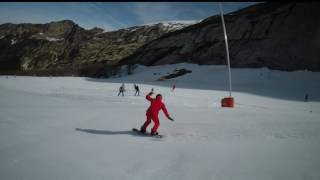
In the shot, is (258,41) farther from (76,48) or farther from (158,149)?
(76,48)

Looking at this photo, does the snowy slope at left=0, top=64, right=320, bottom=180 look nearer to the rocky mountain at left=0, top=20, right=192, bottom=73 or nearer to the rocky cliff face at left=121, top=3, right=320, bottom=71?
the rocky cliff face at left=121, top=3, right=320, bottom=71

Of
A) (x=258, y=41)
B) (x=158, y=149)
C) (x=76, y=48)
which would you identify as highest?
(x=76, y=48)

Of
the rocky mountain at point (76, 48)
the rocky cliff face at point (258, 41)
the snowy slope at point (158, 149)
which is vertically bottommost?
the snowy slope at point (158, 149)

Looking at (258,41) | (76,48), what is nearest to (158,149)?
(258,41)

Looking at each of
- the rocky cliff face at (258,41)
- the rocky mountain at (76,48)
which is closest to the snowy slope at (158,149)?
the rocky cliff face at (258,41)

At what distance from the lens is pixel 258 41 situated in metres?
64.6

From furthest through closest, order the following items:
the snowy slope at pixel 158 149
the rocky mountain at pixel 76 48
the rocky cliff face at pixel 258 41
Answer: the rocky mountain at pixel 76 48, the rocky cliff face at pixel 258 41, the snowy slope at pixel 158 149

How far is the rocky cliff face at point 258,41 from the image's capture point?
56.7m

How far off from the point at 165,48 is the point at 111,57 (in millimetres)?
45177

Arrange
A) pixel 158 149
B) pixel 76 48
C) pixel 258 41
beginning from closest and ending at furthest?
pixel 158 149, pixel 258 41, pixel 76 48

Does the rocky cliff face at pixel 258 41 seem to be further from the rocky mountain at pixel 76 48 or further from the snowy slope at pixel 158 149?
the rocky mountain at pixel 76 48

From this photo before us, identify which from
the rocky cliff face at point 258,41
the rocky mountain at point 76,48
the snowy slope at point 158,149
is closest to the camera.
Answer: the snowy slope at point 158,149

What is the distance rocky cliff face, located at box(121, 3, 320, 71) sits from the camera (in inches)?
2231

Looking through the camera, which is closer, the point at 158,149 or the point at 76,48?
the point at 158,149
